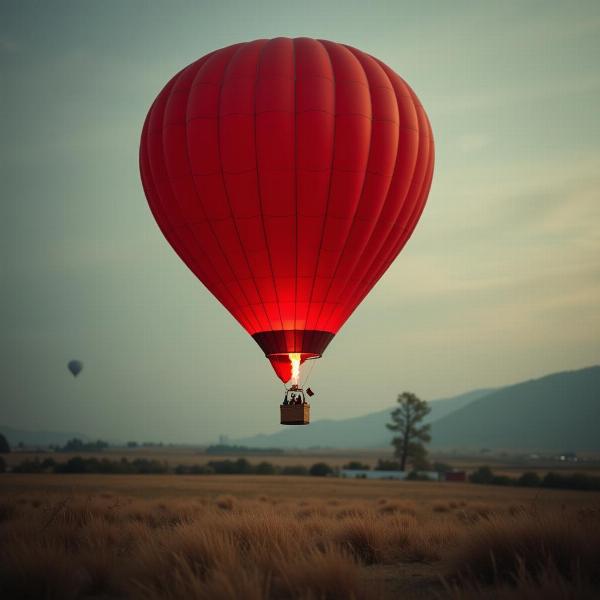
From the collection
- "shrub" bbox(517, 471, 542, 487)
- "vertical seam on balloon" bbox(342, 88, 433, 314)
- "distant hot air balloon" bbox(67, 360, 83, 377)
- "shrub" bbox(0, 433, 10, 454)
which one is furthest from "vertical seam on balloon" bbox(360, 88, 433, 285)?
"shrub" bbox(0, 433, 10, 454)

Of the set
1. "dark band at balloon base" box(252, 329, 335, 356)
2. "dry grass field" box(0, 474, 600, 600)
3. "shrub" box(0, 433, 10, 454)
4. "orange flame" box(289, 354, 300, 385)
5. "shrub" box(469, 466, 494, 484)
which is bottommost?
"dry grass field" box(0, 474, 600, 600)

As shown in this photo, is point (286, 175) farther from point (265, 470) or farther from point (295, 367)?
point (265, 470)

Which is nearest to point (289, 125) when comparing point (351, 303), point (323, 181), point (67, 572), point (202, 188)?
point (323, 181)

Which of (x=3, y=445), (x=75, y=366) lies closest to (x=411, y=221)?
(x=75, y=366)

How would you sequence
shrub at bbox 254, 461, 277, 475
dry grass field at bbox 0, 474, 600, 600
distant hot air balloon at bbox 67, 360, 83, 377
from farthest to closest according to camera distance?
distant hot air balloon at bbox 67, 360, 83, 377 → shrub at bbox 254, 461, 277, 475 → dry grass field at bbox 0, 474, 600, 600

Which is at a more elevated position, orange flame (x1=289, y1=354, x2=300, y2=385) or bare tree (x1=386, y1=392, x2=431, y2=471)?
bare tree (x1=386, y1=392, x2=431, y2=471)

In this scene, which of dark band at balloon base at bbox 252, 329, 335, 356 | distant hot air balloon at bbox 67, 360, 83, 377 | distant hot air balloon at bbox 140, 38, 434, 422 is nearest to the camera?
distant hot air balloon at bbox 140, 38, 434, 422

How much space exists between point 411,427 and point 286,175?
2708 inches

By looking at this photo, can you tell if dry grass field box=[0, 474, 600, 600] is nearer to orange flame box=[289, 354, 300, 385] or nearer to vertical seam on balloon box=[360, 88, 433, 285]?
orange flame box=[289, 354, 300, 385]

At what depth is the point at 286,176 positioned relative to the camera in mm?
19625

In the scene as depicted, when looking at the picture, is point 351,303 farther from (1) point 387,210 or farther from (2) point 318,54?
(2) point 318,54

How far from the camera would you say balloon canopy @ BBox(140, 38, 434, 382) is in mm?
19750

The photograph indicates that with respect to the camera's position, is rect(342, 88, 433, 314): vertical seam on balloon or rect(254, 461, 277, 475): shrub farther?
rect(254, 461, 277, 475): shrub

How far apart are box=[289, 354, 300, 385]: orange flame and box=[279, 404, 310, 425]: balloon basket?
856 mm
